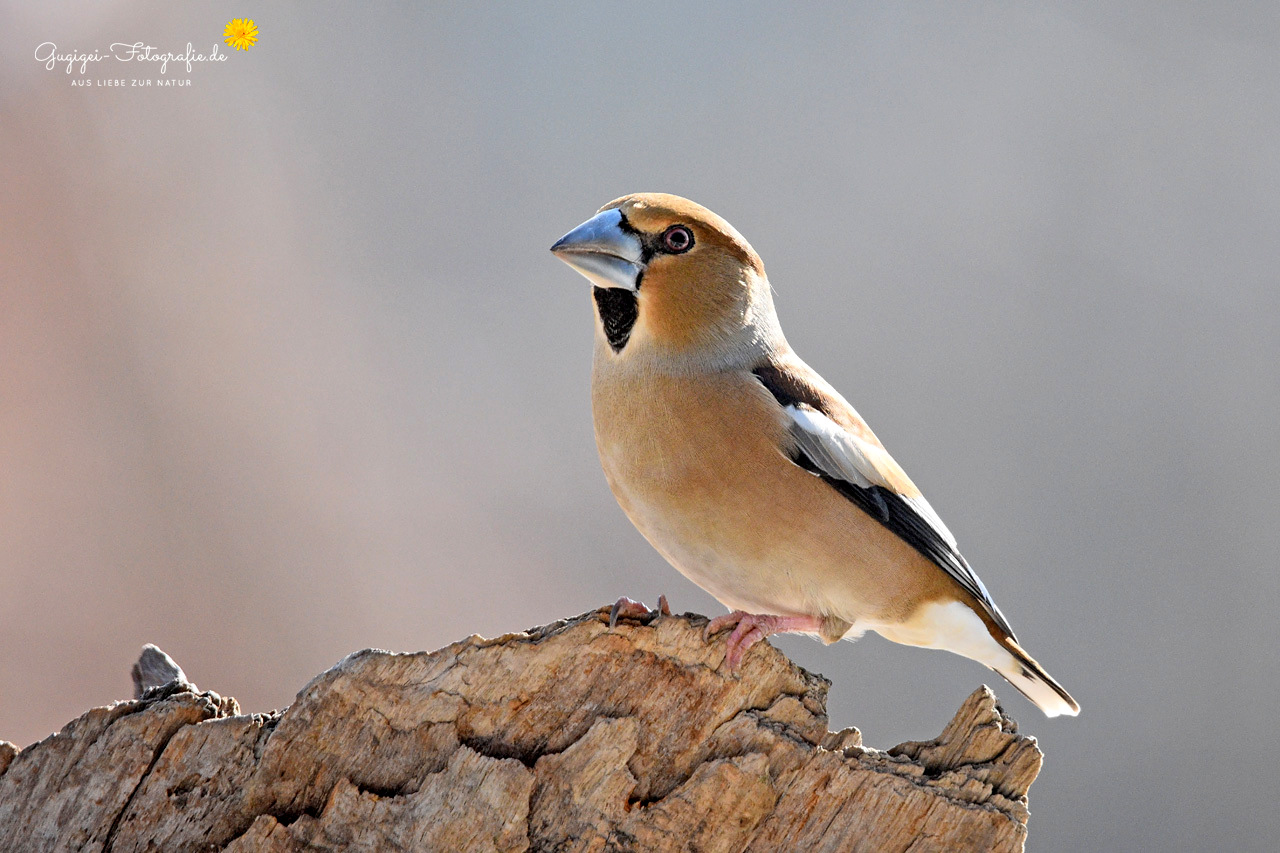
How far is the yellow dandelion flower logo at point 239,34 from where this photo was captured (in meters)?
5.21

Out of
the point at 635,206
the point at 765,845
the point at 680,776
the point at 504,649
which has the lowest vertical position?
the point at 765,845

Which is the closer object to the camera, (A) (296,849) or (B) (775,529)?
(A) (296,849)

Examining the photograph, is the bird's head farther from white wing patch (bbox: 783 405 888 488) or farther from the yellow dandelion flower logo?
the yellow dandelion flower logo

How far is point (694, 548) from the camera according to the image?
7.88 ft

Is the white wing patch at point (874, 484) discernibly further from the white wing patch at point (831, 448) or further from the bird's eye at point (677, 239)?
the bird's eye at point (677, 239)

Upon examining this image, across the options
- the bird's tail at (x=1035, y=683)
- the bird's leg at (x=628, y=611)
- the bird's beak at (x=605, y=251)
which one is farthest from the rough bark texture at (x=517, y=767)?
the bird's beak at (x=605, y=251)

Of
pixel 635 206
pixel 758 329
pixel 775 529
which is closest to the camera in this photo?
pixel 775 529

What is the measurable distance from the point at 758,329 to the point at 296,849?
4.86 ft

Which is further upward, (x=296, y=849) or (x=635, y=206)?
(x=635, y=206)

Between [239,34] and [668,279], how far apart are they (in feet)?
11.8

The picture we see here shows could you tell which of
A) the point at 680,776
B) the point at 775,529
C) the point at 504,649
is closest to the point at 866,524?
the point at 775,529

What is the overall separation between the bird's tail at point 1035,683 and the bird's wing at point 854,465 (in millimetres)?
69

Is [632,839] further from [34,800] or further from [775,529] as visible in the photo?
[34,800]

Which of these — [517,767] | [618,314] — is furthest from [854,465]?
[517,767]
